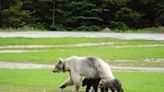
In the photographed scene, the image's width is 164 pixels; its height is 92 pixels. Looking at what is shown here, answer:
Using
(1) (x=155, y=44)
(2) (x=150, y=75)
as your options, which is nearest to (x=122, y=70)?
(2) (x=150, y=75)

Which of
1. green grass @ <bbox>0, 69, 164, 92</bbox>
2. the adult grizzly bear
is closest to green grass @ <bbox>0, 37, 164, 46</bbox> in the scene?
green grass @ <bbox>0, 69, 164, 92</bbox>

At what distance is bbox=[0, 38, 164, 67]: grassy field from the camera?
111 feet

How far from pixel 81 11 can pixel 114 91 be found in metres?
48.3

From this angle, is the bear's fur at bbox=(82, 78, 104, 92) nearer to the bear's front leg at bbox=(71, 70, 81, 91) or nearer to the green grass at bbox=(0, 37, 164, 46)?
the bear's front leg at bbox=(71, 70, 81, 91)

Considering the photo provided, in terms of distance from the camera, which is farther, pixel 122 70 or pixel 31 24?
pixel 31 24

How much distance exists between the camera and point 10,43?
44.3 m

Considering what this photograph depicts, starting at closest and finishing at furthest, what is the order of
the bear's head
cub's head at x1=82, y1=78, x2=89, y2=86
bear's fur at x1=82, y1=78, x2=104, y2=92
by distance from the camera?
the bear's head < bear's fur at x1=82, y1=78, x2=104, y2=92 < cub's head at x1=82, y1=78, x2=89, y2=86

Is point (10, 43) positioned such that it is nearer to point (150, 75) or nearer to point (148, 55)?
point (148, 55)

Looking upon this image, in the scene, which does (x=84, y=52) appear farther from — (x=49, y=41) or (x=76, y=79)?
(x=76, y=79)

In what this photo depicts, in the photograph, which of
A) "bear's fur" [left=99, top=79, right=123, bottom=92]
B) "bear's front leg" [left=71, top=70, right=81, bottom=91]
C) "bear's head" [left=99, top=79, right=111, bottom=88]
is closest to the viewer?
"bear's fur" [left=99, top=79, right=123, bottom=92]

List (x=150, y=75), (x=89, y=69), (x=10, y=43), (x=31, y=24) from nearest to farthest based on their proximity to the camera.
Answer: (x=89, y=69), (x=150, y=75), (x=10, y=43), (x=31, y=24)

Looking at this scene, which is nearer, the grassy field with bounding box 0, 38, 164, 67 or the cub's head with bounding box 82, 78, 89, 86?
the cub's head with bounding box 82, 78, 89, 86

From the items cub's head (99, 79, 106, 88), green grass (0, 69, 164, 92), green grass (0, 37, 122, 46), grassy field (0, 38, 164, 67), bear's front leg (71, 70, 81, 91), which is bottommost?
green grass (0, 37, 122, 46)

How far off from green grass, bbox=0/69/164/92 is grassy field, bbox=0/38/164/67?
6350mm
